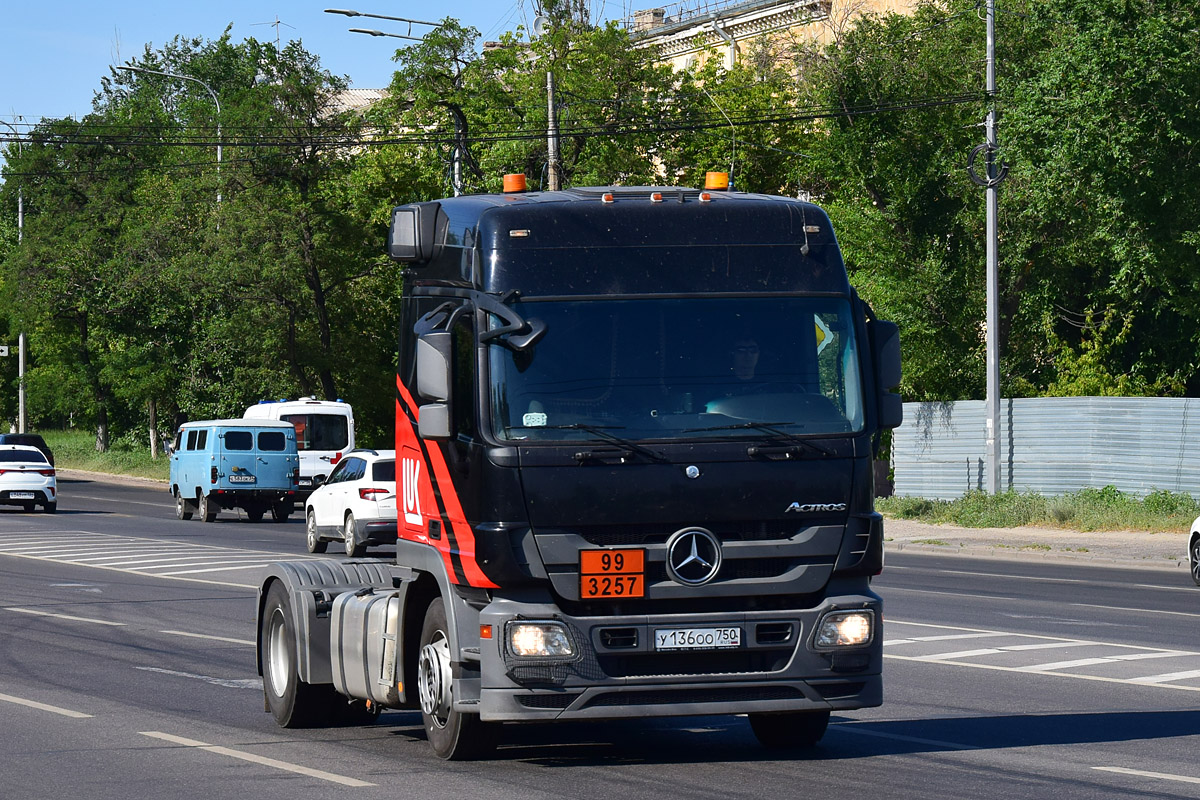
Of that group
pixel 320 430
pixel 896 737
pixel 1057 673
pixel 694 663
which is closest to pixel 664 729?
pixel 896 737

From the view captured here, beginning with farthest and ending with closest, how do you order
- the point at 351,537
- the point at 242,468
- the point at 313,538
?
the point at 242,468
the point at 313,538
the point at 351,537

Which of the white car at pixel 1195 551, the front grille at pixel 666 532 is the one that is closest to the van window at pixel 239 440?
the white car at pixel 1195 551

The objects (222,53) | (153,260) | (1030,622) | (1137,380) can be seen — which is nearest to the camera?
(1030,622)

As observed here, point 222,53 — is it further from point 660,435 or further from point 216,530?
point 660,435

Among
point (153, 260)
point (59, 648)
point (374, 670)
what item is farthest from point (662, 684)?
point (153, 260)

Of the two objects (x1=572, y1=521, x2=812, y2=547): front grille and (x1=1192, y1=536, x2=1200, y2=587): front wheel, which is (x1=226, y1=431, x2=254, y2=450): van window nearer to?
(x1=1192, y1=536, x2=1200, y2=587): front wheel

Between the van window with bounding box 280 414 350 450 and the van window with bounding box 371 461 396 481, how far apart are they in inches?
500

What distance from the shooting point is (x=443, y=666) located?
29.3 feet

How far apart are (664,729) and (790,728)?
1167 millimetres

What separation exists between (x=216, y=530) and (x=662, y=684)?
2676 cm

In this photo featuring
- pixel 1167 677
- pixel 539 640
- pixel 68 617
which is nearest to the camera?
pixel 539 640

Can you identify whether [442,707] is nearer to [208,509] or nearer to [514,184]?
[514,184]

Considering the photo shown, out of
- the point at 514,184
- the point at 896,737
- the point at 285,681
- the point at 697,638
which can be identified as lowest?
the point at 896,737

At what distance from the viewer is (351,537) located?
27.1 m
